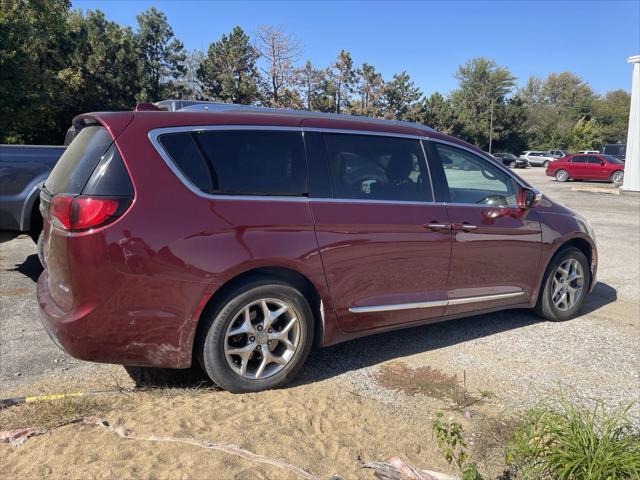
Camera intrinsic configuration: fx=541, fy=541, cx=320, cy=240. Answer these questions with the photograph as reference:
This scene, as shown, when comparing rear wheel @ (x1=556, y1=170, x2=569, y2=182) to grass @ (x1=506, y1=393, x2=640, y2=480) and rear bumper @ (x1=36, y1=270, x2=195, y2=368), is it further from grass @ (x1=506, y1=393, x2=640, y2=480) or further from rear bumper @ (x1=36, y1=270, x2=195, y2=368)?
rear bumper @ (x1=36, y1=270, x2=195, y2=368)

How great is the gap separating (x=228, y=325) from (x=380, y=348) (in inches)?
64.8

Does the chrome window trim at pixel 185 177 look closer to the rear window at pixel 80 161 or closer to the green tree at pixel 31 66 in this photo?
the rear window at pixel 80 161

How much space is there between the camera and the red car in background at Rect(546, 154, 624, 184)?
28.3 meters

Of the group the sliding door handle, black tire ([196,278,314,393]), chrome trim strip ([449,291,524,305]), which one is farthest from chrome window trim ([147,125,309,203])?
chrome trim strip ([449,291,524,305])

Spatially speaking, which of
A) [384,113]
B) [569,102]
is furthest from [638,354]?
[569,102]

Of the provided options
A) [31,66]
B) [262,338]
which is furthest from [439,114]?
[262,338]

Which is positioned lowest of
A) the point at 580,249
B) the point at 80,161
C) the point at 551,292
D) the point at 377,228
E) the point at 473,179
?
the point at 551,292

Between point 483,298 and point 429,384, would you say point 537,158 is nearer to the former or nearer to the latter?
point 483,298

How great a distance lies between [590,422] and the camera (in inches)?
106

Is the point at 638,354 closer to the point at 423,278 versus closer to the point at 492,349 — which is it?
the point at 492,349

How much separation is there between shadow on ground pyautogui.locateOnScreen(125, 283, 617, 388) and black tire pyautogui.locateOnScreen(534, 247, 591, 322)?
0.15m

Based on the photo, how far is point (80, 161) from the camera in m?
3.36

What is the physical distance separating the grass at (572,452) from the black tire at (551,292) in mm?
2433

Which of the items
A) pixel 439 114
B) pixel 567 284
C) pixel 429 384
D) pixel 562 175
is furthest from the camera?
pixel 439 114
